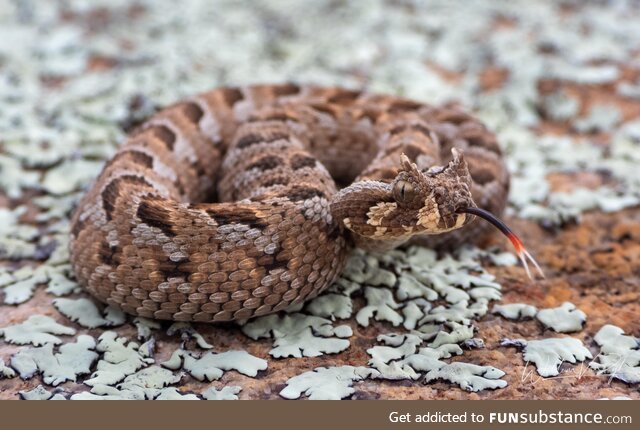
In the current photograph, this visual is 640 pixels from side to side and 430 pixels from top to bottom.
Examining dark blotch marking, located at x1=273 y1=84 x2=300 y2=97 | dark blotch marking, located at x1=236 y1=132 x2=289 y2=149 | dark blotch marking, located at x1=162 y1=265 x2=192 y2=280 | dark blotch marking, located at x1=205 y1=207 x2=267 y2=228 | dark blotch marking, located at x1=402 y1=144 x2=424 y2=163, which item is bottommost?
dark blotch marking, located at x1=162 y1=265 x2=192 y2=280

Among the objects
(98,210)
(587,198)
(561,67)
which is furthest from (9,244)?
(561,67)

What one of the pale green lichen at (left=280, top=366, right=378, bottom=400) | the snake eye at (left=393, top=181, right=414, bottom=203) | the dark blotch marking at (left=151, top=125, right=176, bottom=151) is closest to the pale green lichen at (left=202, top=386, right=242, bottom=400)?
the pale green lichen at (left=280, top=366, right=378, bottom=400)

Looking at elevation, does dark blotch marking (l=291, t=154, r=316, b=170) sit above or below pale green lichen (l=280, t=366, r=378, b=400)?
above

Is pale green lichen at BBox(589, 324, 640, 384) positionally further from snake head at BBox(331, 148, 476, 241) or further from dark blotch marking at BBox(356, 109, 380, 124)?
dark blotch marking at BBox(356, 109, 380, 124)

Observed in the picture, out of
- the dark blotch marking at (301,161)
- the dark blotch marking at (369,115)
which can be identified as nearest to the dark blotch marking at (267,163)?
the dark blotch marking at (301,161)

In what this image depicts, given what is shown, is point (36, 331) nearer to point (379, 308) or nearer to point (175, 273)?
point (175, 273)
